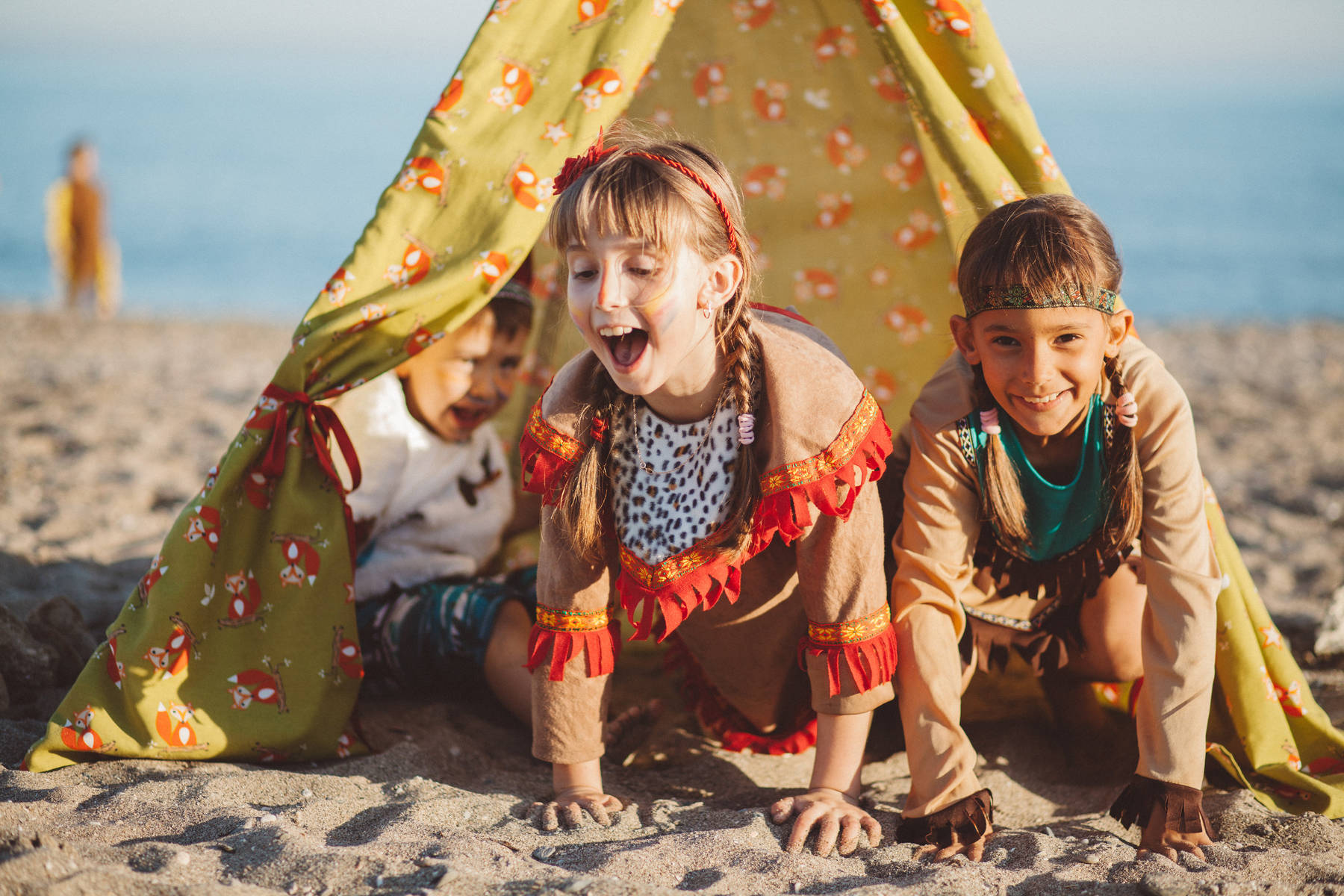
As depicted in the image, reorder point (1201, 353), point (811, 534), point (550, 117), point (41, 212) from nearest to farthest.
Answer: point (811, 534) → point (550, 117) → point (1201, 353) → point (41, 212)

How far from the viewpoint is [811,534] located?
85.3 inches

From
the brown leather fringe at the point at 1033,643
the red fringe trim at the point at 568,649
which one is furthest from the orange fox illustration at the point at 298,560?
the brown leather fringe at the point at 1033,643

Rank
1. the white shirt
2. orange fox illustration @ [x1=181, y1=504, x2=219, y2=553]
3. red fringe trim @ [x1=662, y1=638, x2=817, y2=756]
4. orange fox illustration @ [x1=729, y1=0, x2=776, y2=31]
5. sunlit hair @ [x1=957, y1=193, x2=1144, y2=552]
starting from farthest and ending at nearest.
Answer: orange fox illustration @ [x1=729, y1=0, x2=776, y2=31] < the white shirt < red fringe trim @ [x1=662, y1=638, x2=817, y2=756] < orange fox illustration @ [x1=181, y1=504, x2=219, y2=553] < sunlit hair @ [x1=957, y1=193, x2=1144, y2=552]

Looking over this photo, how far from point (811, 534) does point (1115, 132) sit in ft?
185

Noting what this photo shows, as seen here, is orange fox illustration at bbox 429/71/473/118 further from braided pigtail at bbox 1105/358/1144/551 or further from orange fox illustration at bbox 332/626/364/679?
braided pigtail at bbox 1105/358/1144/551

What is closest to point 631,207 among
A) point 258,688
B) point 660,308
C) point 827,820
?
point 660,308

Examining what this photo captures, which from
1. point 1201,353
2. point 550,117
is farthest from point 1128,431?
point 1201,353

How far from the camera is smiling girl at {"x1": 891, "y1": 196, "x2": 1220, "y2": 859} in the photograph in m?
2.14

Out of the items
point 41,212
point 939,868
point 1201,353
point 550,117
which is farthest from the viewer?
point 41,212

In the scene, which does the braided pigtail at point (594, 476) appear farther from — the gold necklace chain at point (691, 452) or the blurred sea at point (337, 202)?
the blurred sea at point (337, 202)

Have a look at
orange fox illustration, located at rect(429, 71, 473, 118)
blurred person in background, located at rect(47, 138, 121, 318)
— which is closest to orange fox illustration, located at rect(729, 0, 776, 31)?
orange fox illustration, located at rect(429, 71, 473, 118)

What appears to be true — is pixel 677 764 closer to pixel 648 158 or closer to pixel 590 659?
pixel 590 659

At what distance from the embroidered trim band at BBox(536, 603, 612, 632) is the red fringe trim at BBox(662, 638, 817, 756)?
537 millimetres

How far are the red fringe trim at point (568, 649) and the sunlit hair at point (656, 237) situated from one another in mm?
187
